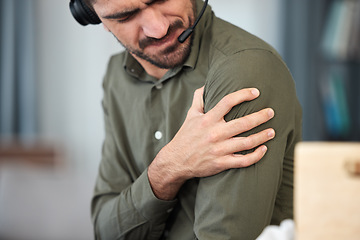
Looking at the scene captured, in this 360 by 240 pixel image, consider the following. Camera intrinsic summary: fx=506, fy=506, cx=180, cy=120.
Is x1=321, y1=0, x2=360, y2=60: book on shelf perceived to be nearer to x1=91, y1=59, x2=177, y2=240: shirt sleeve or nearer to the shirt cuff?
x1=91, y1=59, x2=177, y2=240: shirt sleeve

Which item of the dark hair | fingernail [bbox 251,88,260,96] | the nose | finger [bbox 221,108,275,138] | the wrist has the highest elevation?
the dark hair

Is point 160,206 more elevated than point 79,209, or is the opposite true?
point 160,206

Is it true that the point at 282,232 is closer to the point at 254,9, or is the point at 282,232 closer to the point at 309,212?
the point at 309,212

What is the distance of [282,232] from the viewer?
0.64 metres

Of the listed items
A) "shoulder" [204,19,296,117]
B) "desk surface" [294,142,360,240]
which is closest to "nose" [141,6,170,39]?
"shoulder" [204,19,296,117]

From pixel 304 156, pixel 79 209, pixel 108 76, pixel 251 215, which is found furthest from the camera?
pixel 79 209

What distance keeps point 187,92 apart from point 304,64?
170 centimetres

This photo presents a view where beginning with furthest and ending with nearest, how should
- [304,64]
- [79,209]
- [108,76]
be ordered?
[79,209]
[304,64]
[108,76]

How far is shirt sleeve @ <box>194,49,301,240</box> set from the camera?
37.0 inches

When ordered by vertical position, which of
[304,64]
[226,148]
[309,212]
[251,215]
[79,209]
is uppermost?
[309,212]

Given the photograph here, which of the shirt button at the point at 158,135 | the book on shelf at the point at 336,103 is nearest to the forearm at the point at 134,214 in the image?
the shirt button at the point at 158,135

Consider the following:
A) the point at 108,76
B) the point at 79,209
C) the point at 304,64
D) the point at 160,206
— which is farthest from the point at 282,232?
the point at 79,209

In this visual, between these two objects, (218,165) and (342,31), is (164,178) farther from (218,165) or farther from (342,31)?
(342,31)

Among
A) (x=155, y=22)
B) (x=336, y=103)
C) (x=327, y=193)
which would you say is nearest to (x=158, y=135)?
(x=155, y=22)
